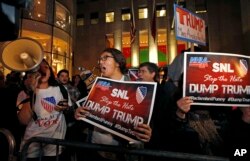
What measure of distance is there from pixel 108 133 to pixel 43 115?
1093mm

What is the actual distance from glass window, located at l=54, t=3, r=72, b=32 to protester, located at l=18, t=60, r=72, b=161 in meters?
16.5

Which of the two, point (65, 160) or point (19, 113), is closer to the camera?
point (19, 113)

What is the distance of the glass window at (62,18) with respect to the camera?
19344 mm

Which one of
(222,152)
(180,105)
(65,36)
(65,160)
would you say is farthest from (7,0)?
(65,36)

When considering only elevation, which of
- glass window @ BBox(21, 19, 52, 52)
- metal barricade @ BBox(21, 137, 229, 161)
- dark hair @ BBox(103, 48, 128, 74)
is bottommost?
metal barricade @ BBox(21, 137, 229, 161)

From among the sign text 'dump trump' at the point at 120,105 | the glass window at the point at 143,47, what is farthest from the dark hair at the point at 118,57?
the glass window at the point at 143,47

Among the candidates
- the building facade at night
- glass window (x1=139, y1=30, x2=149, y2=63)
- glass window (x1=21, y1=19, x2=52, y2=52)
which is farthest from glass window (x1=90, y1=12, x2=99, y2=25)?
glass window (x1=21, y1=19, x2=52, y2=52)

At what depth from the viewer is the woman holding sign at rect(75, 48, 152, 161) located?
246 centimetres

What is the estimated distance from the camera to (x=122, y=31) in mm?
29594

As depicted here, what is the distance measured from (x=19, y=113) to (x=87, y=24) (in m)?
28.4

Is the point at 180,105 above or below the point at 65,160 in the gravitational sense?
above

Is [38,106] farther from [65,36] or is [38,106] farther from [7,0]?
[65,36]

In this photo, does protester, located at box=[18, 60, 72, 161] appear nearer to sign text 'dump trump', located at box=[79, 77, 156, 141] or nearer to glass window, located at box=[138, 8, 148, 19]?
sign text 'dump trump', located at box=[79, 77, 156, 141]

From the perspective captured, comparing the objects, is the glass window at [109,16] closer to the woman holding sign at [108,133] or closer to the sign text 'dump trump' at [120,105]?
the woman holding sign at [108,133]
